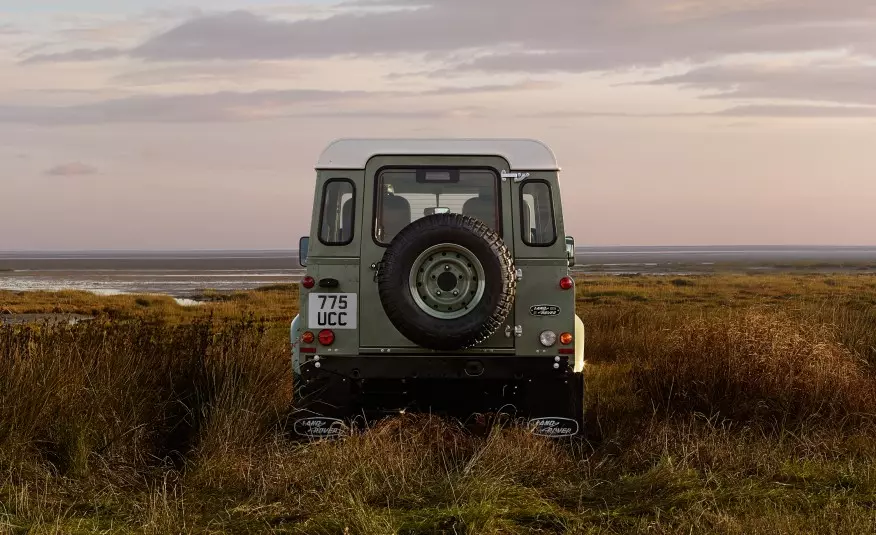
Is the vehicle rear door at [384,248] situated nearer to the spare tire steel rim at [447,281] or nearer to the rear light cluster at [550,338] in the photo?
the rear light cluster at [550,338]

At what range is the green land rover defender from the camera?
7949 millimetres

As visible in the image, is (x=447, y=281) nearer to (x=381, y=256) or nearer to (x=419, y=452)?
(x=381, y=256)

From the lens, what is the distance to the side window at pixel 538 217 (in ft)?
26.8

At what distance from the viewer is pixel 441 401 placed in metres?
8.20

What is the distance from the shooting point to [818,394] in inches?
364

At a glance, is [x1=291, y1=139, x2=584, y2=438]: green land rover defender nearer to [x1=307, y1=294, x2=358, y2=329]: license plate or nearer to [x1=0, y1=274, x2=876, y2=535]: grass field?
[x1=307, y1=294, x2=358, y2=329]: license plate

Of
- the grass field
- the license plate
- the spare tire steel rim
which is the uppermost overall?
the spare tire steel rim

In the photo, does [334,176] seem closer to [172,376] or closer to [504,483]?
[172,376]

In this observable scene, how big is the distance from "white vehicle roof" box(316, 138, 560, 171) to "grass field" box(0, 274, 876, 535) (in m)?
2.09

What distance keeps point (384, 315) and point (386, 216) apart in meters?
0.87

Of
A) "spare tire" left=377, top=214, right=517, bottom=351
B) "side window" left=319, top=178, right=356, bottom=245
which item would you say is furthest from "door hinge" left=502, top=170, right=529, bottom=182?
"side window" left=319, top=178, right=356, bottom=245

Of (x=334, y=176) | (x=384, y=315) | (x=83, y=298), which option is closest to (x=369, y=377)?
(x=384, y=315)

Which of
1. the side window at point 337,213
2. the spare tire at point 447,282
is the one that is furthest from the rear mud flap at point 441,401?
the side window at point 337,213

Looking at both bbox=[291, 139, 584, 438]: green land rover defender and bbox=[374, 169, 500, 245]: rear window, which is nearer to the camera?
bbox=[291, 139, 584, 438]: green land rover defender
